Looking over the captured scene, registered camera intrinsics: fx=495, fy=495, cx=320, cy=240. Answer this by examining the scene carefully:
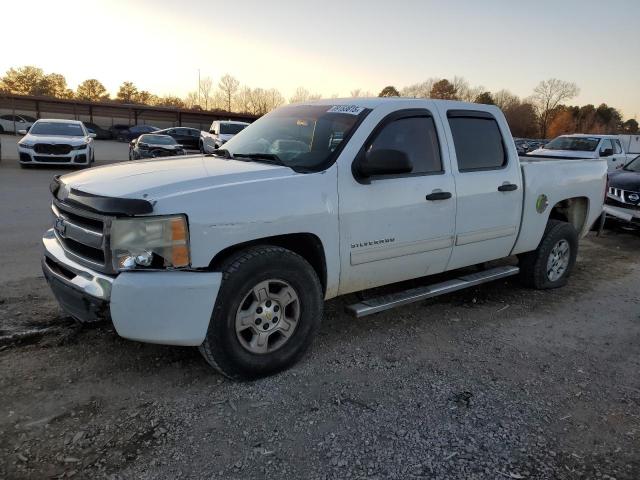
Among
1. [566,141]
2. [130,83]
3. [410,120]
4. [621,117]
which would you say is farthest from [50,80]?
[621,117]

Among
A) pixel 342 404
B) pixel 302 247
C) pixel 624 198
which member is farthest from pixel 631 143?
pixel 342 404

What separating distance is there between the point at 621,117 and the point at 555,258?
4305 inches

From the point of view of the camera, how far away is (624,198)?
9016 millimetres

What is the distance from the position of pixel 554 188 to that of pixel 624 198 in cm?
480

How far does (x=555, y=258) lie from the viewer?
566cm

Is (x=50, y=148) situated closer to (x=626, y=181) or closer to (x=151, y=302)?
(x=151, y=302)

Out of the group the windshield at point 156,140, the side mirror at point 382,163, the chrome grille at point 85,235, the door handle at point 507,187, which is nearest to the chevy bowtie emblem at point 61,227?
the chrome grille at point 85,235

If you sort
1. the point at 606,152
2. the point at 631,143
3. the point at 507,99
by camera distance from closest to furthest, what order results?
the point at 606,152 → the point at 631,143 → the point at 507,99

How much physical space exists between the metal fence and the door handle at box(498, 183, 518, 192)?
4986 centimetres

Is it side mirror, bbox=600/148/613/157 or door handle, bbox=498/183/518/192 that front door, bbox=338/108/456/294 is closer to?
door handle, bbox=498/183/518/192

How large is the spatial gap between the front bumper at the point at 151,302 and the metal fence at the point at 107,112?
49691 millimetres

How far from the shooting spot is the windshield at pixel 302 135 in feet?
12.3

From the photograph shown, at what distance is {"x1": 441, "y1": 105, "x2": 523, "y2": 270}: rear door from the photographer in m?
4.36

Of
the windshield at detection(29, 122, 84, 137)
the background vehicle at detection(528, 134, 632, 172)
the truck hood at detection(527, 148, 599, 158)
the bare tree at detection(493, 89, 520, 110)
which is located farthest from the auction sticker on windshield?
the bare tree at detection(493, 89, 520, 110)
